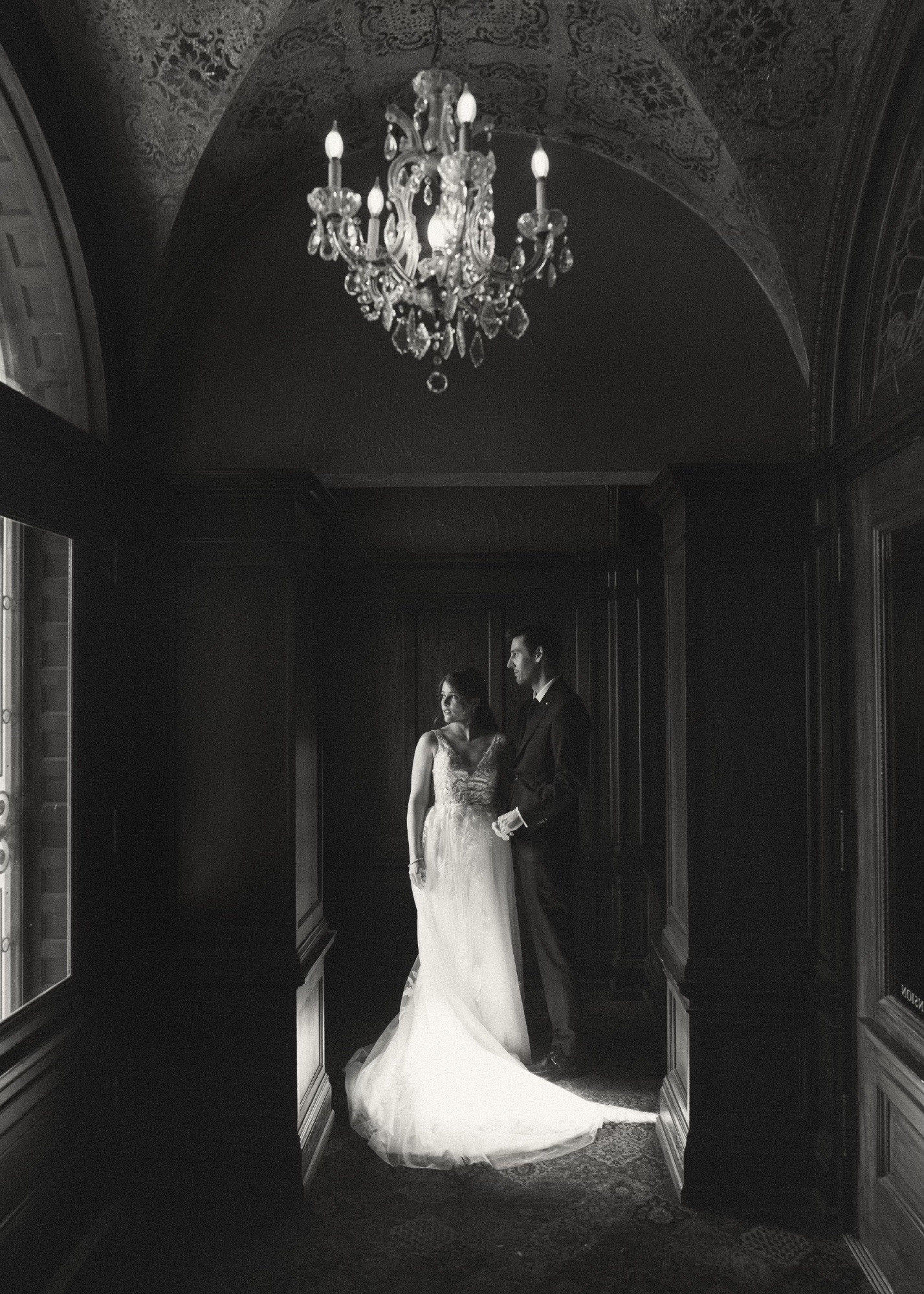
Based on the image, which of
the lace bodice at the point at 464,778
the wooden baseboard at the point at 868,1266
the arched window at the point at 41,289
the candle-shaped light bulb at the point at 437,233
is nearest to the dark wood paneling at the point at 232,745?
the arched window at the point at 41,289

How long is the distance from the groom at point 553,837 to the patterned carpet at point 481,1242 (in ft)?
2.84

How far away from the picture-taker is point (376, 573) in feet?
19.5

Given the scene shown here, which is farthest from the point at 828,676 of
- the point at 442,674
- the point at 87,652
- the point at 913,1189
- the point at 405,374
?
the point at 442,674

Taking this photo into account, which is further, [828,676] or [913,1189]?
[828,676]

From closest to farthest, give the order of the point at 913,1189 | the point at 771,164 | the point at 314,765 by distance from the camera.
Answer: the point at 913,1189 → the point at 771,164 → the point at 314,765

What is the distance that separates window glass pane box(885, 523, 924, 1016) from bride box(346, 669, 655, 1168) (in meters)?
1.59

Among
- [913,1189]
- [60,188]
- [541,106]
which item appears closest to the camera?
[913,1189]

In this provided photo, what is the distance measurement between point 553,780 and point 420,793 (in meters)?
0.65

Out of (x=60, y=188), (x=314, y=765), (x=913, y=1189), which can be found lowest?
(x=913, y=1189)

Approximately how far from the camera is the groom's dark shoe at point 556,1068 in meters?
4.43

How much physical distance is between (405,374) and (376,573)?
8.08ft

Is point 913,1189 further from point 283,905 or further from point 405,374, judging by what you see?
point 405,374

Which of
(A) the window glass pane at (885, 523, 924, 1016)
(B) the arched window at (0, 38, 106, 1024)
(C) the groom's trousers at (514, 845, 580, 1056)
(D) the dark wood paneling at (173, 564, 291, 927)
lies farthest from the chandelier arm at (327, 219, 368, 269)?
(C) the groom's trousers at (514, 845, 580, 1056)

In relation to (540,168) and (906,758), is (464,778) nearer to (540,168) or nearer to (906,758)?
(906,758)
